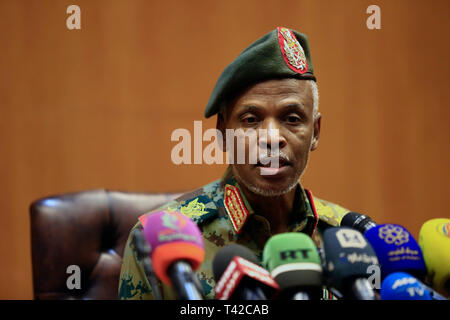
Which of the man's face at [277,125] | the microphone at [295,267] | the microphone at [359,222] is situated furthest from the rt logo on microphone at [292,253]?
the man's face at [277,125]

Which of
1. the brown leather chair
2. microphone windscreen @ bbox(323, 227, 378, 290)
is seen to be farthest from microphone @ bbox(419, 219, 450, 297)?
the brown leather chair

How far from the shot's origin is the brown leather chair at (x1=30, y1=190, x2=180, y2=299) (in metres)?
1.59

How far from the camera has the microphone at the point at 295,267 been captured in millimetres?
629

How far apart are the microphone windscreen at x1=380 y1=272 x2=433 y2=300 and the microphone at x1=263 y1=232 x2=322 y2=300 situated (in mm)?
105

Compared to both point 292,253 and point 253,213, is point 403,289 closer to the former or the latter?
point 292,253

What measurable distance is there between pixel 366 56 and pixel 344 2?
0.29 m

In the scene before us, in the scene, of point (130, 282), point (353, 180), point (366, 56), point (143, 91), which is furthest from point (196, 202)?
point (366, 56)

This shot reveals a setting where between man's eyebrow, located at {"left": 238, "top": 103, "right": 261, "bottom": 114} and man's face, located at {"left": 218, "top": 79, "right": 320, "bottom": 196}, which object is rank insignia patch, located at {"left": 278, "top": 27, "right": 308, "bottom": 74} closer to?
man's face, located at {"left": 218, "top": 79, "right": 320, "bottom": 196}

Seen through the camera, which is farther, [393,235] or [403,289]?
[393,235]

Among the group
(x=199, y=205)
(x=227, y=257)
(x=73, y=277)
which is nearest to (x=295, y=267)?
(x=227, y=257)

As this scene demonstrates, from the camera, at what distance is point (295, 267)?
25.0 inches

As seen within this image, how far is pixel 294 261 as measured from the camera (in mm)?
643

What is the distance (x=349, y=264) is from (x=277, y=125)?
0.58 metres

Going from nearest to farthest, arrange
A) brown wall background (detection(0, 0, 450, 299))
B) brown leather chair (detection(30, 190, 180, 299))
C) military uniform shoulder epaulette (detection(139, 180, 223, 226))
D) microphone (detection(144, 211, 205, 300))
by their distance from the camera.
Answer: microphone (detection(144, 211, 205, 300)) < military uniform shoulder epaulette (detection(139, 180, 223, 226)) < brown leather chair (detection(30, 190, 180, 299)) < brown wall background (detection(0, 0, 450, 299))
